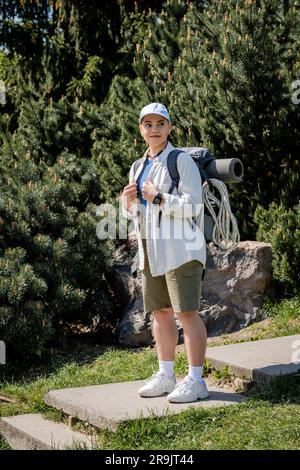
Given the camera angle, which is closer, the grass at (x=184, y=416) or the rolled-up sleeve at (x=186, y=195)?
the grass at (x=184, y=416)

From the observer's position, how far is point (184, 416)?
452 cm

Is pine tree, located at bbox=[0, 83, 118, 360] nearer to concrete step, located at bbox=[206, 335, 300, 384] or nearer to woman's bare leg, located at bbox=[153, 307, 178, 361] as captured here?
concrete step, located at bbox=[206, 335, 300, 384]

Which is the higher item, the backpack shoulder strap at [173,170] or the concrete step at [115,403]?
the backpack shoulder strap at [173,170]

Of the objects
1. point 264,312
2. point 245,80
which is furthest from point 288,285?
point 245,80

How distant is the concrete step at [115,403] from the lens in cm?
457

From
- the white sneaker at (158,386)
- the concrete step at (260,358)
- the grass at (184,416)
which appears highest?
the concrete step at (260,358)

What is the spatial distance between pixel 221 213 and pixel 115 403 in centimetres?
135

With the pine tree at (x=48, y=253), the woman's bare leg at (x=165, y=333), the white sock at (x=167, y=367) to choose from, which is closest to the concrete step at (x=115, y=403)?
the white sock at (x=167, y=367)

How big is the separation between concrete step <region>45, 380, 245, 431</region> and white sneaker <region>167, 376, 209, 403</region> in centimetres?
3

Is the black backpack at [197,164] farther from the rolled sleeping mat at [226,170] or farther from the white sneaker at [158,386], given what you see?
the white sneaker at [158,386]

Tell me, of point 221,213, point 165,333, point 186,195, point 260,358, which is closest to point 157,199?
point 186,195

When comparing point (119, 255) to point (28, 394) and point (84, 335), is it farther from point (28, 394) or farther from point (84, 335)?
point (28, 394)

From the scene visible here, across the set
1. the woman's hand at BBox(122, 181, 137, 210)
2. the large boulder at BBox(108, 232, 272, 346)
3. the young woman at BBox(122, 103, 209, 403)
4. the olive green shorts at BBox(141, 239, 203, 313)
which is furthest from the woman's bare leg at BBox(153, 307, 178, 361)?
the large boulder at BBox(108, 232, 272, 346)

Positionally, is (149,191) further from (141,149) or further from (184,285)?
(141,149)
